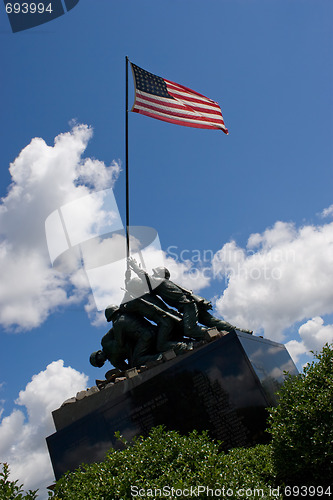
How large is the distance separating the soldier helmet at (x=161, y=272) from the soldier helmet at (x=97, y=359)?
299cm

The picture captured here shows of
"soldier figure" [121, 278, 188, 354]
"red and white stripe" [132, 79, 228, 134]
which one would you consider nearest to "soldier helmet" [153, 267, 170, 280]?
"soldier figure" [121, 278, 188, 354]

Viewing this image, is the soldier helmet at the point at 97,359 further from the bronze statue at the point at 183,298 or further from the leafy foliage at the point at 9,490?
the leafy foliage at the point at 9,490

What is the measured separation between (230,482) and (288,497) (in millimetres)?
1807

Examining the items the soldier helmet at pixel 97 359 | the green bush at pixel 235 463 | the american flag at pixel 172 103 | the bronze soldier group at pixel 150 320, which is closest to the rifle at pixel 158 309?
the bronze soldier group at pixel 150 320

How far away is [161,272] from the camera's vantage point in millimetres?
12109

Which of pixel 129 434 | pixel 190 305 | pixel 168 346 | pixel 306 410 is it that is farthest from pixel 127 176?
pixel 306 410

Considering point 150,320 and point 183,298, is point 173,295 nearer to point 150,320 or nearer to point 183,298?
point 183,298

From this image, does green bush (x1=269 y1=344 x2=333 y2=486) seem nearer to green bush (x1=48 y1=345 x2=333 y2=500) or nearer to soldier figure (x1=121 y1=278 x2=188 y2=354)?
green bush (x1=48 y1=345 x2=333 y2=500)

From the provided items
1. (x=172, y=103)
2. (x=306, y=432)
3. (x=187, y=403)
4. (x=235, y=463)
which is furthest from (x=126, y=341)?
(x=172, y=103)

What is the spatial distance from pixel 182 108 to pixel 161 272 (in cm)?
537

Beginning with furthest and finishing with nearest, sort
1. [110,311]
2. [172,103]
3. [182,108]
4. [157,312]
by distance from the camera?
[182,108] → [172,103] → [110,311] → [157,312]

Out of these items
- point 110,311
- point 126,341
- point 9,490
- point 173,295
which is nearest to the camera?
point 9,490

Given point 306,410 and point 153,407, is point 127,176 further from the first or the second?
point 306,410

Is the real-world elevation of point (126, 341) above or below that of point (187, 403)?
above
